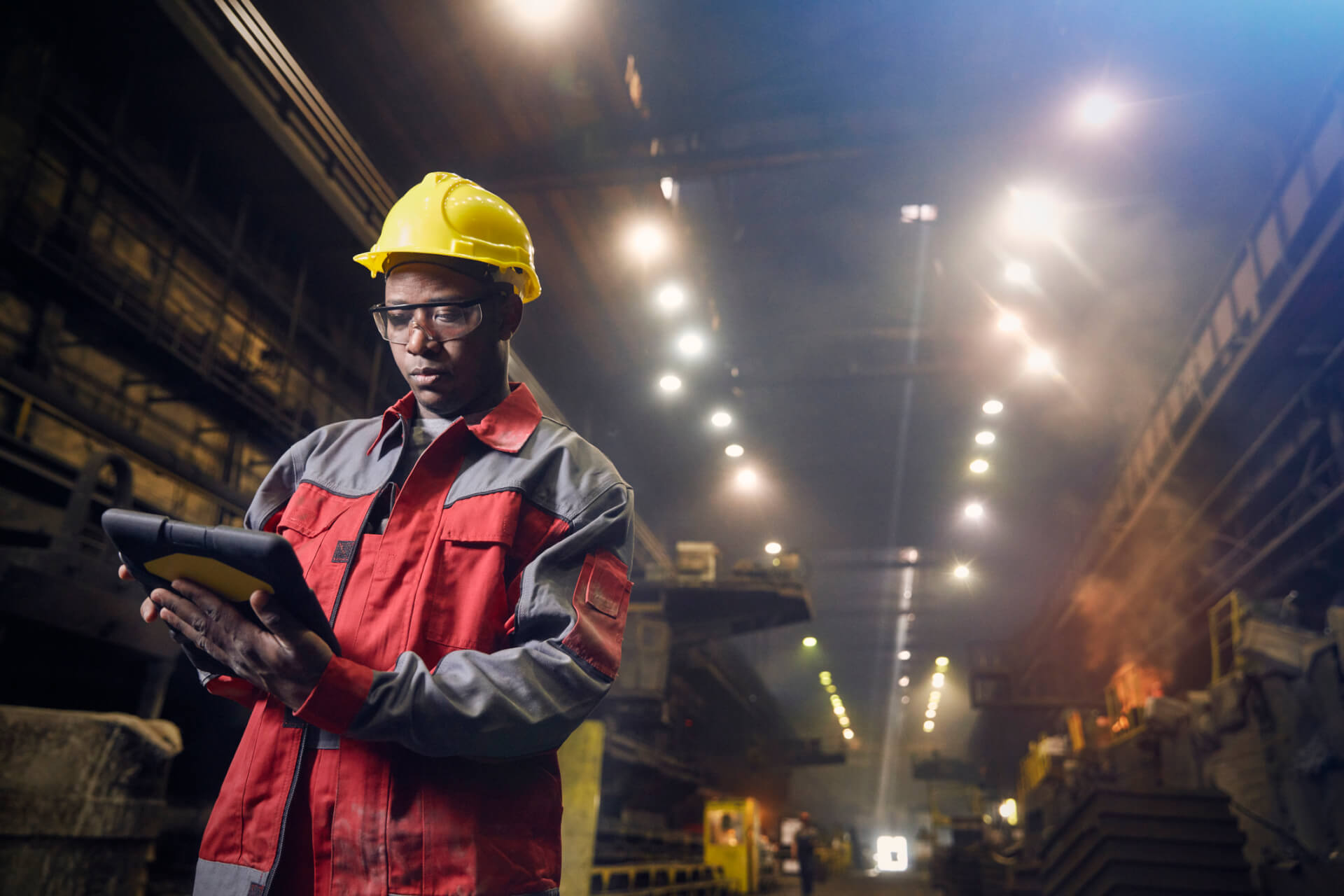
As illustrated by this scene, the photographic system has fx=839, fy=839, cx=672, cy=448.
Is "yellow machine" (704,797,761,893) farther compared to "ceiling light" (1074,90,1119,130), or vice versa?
"yellow machine" (704,797,761,893)

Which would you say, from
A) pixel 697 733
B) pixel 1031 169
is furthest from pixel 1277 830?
pixel 697 733

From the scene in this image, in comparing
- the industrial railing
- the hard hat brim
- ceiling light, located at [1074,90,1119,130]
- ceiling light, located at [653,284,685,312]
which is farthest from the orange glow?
the hard hat brim

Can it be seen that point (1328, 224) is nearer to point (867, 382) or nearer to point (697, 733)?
point (867, 382)

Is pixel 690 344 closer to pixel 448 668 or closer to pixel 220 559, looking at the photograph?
pixel 448 668

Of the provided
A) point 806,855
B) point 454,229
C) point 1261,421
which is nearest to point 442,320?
point 454,229

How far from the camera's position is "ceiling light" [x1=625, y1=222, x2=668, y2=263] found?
578 inches

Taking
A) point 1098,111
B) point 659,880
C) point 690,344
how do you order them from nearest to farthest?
point 659,880
point 1098,111
point 690,344

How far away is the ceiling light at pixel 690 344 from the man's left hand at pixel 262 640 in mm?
16108

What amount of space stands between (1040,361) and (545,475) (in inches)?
723

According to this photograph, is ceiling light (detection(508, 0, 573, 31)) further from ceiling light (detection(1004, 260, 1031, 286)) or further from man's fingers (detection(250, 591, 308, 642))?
man's fingers (detection(250, 591, 308, 642))

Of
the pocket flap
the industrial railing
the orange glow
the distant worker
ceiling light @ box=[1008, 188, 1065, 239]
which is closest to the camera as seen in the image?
the pocket flap

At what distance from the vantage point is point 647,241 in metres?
14.9

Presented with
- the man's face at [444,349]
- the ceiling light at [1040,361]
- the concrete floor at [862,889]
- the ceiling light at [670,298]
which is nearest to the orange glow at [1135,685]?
the concrete floor at [862,889]

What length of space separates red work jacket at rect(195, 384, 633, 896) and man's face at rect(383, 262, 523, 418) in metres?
0.14
